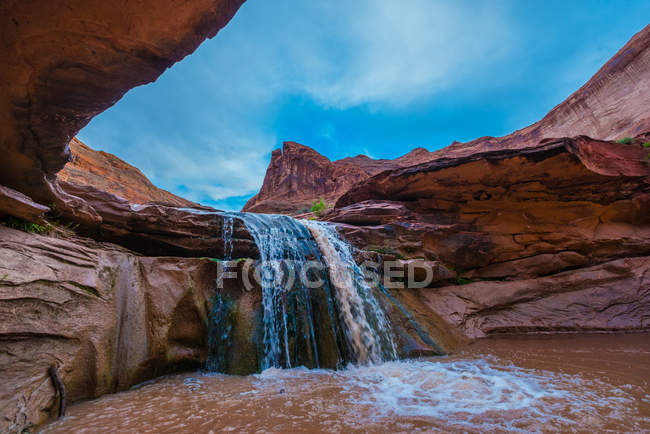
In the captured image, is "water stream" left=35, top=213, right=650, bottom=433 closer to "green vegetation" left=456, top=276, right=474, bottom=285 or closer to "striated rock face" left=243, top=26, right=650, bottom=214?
"green vegetation" left=456, top=276, right=474, bottom=285

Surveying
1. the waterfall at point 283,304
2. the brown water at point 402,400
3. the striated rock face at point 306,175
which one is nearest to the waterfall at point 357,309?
the brown water at point 402,400

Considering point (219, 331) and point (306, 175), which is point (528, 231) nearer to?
point (219, 331)

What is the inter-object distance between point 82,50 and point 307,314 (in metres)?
4.80

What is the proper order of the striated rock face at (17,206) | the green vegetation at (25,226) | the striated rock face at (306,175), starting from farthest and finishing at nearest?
the striated rock face at (306,175) < the green vegetation at (25,226) < the striated rock face at (17,206)

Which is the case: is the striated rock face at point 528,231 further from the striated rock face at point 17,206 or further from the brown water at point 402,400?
the striated rock face at point 17,206

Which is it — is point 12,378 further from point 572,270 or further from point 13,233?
point 572,270

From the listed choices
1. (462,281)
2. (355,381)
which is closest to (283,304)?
(355,381)

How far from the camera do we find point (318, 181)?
2986 centimetres

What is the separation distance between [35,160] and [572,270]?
12453mm

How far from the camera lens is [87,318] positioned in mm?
3420

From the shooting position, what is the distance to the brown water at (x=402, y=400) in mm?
2311

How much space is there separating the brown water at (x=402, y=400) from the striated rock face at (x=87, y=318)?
31 cm

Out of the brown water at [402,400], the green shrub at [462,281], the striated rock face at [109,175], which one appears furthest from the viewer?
the striated rock face at [109,175]

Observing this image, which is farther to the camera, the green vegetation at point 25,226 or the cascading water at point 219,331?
the cascading water at point 219,331
